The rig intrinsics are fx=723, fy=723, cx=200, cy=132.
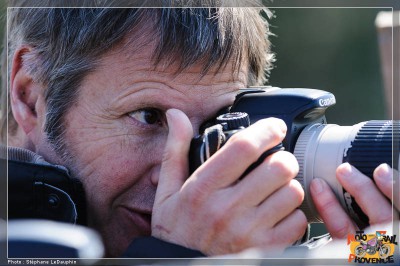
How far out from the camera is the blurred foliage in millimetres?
3080

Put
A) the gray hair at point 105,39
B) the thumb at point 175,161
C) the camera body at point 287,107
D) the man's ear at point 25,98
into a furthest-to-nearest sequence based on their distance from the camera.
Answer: the man's ear at point 25,98, the gray hair at point 105,39, the camera body at point 287,107, the thumb at point 175,161

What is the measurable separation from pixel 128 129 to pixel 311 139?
338mm

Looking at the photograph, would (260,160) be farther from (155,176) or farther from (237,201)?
(155,176)

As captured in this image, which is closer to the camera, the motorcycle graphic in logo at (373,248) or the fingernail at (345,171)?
the motorcycle graphic in logo at (373,248)

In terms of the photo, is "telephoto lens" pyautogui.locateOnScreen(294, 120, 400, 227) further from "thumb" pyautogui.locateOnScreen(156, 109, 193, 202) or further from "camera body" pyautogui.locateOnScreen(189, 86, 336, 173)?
"thumb" pyautogui.locateOnScreen(156, 109, 193, 202)

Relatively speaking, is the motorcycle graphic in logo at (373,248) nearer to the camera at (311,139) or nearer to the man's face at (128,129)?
the camera at (311,139)

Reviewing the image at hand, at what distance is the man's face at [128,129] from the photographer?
4.25 feet

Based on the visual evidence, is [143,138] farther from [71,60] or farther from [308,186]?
[308,186]

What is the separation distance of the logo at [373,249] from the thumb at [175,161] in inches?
10.7

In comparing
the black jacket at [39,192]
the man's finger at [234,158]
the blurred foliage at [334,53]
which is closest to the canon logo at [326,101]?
Result: the man's finger at [234,158]

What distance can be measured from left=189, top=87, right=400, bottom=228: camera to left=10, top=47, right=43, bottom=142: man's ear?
375mm

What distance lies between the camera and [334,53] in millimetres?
3227

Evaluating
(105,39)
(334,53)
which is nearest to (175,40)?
(105,39)

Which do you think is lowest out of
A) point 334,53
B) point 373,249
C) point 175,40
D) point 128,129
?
point 334,53
